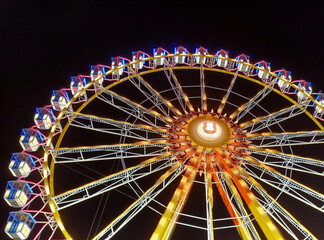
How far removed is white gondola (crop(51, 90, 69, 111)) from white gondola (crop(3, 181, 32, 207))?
393 cm

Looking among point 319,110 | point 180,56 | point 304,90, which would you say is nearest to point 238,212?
point 319,110

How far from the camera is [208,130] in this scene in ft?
45.0

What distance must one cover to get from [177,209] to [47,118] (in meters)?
6.73

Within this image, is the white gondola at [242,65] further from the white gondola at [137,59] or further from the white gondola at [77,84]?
the white gondola at [77,84]

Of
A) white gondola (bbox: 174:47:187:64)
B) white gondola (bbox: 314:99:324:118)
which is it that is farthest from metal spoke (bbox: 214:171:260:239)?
white gondola (bbox: 174:47:187:64)

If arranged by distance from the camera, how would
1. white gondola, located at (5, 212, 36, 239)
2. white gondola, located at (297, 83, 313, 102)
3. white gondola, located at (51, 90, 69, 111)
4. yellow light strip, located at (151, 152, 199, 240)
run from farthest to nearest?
white gondola, located at (297, 83, 313, 102)
white gondola, located at (51, 90, 69, 111)
white gondola, located at (5, 212, 36, 239)
yellow light strip, located at (151, 152, 199, 240)

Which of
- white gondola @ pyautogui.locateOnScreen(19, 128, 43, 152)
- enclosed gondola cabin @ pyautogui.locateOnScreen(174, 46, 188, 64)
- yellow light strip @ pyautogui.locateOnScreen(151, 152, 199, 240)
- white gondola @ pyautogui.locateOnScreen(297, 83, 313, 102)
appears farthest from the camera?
enclosed gondola cabin @ pyautogui.locateOnScreen(174, 46, 188, 64)

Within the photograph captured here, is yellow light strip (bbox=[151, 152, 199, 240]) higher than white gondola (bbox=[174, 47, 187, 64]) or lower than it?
lower

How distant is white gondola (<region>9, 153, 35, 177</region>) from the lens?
12.3 meters

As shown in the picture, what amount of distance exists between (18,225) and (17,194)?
3.59 feet

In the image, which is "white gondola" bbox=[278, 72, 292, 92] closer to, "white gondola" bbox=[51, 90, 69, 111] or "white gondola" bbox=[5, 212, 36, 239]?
"white gondola" bbox=[51, 90, 69, 111]

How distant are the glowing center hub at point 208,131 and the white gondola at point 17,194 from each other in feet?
20.8

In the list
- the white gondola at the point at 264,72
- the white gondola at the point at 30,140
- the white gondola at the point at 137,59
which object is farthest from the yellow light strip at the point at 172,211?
the white gondola at the point at 264,72

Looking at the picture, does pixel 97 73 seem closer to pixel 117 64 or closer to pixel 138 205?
pixel 117 64
